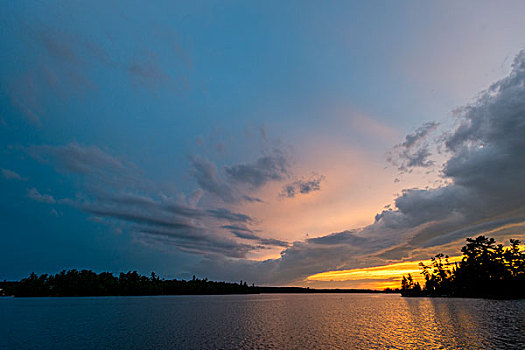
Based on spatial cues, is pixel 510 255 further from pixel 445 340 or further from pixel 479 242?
pixel 445 340

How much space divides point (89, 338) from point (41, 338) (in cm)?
1078

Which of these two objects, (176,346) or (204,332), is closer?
(176,346)

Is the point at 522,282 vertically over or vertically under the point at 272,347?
over

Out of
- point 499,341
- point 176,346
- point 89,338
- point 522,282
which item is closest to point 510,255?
point 522,282

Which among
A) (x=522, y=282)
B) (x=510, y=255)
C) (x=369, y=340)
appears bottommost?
(x=369, y=340)

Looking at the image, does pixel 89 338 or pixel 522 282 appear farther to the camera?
pixel 522 282

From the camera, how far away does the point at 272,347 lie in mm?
49781

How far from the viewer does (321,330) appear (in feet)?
229

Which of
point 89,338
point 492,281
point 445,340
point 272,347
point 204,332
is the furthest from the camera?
point 492,281

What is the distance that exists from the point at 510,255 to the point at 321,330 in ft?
506

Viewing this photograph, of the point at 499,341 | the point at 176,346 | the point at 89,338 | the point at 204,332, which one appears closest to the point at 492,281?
the point at 499,341

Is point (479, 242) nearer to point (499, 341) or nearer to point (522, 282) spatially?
point (522, 282)

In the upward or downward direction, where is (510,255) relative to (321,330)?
upward

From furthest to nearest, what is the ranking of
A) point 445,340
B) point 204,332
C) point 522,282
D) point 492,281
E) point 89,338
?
point 492,281 → point 522,282 → point 204,332 → point 89,338 → point 445,340
